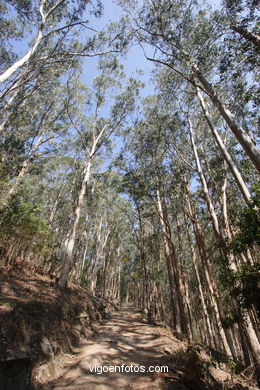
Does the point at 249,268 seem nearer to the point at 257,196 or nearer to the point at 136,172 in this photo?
the point at 257,196

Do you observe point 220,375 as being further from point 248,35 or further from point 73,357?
point 248,35

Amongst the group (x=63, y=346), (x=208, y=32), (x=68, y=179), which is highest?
(x=68, y=179)

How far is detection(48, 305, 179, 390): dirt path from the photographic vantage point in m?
3.86

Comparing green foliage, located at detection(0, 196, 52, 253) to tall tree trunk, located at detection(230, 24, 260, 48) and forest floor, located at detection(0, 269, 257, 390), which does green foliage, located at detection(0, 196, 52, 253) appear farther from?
→ tall tree trunk, located at detection(230, 24, 260, 48)

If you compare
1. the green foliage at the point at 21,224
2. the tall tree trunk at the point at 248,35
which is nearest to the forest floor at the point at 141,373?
the green foliage at the point at 21,224

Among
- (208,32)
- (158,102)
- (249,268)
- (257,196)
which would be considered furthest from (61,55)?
(249,268)

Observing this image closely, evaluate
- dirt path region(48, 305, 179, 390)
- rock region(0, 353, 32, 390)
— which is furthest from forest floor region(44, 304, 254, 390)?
rock region(0, 353, 32, 390)

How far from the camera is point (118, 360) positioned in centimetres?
506

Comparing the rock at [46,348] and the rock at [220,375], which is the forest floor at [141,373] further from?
the rock at [46,348]

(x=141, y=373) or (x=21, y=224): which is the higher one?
(x=21, y=224)

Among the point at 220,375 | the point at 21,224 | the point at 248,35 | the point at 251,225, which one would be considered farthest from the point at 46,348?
the point at 248,35

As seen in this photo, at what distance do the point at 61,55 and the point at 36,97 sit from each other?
7478mm

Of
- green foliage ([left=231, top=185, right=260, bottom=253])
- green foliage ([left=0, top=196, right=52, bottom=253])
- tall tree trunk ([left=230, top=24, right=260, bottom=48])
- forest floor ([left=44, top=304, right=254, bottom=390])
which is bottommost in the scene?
forest floor ([left=44, top=304, right=254, bottom=390])

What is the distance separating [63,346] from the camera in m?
5.08
